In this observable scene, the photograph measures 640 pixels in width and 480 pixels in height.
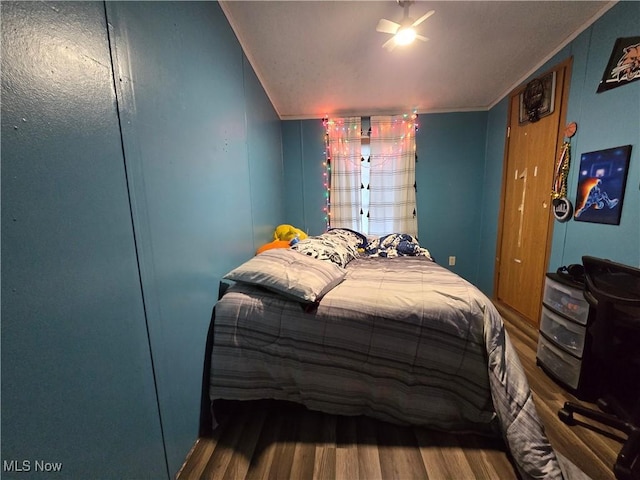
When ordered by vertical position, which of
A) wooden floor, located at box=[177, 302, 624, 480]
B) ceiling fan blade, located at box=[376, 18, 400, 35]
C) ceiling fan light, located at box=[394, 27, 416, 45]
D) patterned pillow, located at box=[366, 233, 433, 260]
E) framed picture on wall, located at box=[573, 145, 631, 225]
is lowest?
wooden floor, located at box=[177, 302, 624, 480]

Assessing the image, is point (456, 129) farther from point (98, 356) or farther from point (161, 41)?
point (98, 356)

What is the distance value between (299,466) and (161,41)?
6.56 feet

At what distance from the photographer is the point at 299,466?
1.12 m

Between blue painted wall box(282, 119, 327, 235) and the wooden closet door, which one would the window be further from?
the wooden closet door

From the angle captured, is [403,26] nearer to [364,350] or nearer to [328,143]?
[328,143]

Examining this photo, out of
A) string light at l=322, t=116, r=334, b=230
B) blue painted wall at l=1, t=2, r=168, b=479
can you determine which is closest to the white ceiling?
string light at l=322, t=116, r=334, b=230

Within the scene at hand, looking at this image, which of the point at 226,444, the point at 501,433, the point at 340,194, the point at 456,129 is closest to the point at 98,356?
the point at 226,444

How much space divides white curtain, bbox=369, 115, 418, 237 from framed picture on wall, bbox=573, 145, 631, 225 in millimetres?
1646

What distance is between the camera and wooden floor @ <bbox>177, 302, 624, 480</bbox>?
3.57 feet

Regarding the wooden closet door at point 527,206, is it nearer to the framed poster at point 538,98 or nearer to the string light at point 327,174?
the framed poster at point 538,98

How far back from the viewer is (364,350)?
1.26 m

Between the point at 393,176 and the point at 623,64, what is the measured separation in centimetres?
199

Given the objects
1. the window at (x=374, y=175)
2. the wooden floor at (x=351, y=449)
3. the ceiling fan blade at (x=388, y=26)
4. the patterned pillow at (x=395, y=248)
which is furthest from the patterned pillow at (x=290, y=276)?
the window at (x=374, y=175)

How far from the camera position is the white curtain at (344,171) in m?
3.22
